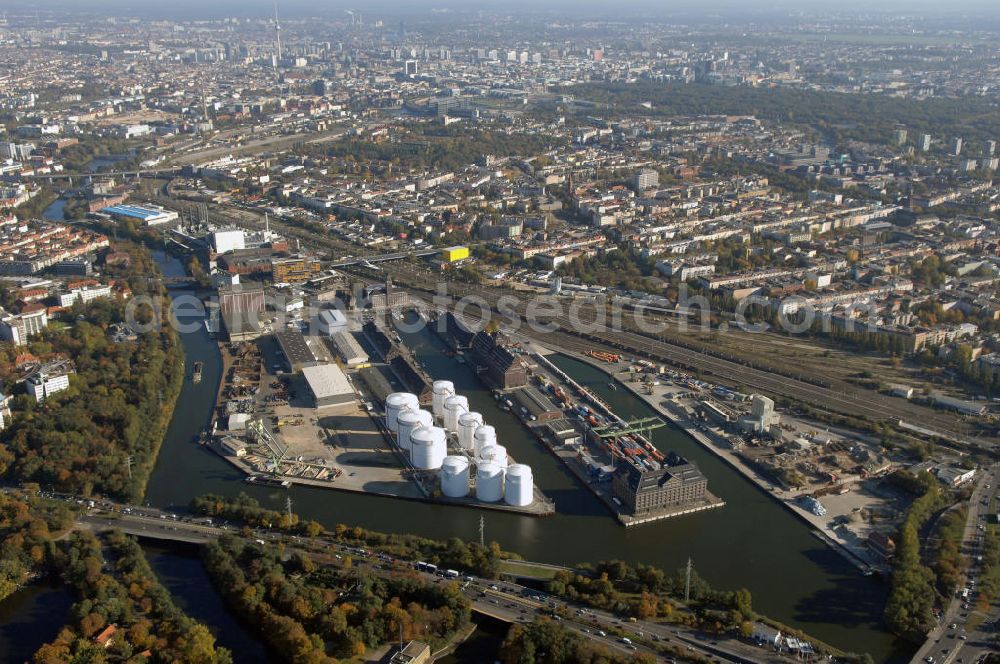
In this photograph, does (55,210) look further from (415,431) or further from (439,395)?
(415,431)

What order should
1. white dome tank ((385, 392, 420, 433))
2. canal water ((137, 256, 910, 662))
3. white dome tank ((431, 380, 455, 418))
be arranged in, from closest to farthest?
canal water ((137, 256, 910, 662))
white dome tank ((385, 392, 420, 433))
white dome tank ((431, 380, 455, 418))

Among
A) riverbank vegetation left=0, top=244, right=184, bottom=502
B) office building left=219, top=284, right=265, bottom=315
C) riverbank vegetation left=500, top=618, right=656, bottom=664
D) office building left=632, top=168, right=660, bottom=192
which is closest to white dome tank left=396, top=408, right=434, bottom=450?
riverbank vegetation left=0, top=244, right=184, bottom=502

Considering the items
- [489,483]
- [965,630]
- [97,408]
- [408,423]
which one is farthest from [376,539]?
[965,630]

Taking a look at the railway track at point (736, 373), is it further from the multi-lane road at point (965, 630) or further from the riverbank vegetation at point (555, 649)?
the riverbank vegetation at point (555, 649)

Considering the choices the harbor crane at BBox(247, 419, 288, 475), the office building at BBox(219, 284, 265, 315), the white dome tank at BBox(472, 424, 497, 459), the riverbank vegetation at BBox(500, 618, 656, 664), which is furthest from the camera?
the office building at BBox(219, 284, 265, 315)

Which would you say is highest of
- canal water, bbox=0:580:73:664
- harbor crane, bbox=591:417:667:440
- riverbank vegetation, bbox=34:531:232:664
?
harbor crane, bbox=591:417:667:440

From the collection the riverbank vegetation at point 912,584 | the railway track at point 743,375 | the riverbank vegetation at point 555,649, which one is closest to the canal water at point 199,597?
the riverbank vegetation at point 555,649

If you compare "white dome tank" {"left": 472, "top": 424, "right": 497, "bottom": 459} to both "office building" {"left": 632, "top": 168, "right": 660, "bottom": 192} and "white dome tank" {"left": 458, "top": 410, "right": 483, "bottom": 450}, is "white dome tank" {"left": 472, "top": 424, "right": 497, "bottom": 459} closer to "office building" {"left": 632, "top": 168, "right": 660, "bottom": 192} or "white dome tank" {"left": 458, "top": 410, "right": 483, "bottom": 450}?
"white dome tank" {"left": 458, "top": 410, "right": 483, "bottom": 450}

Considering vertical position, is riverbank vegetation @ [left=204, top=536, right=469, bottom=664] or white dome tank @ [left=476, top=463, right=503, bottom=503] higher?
white dome tank @ [left=476, top=463, right=503, bottom=503]
